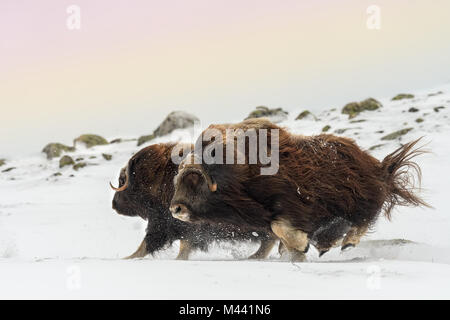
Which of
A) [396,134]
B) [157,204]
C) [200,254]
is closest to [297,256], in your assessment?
[157,204]

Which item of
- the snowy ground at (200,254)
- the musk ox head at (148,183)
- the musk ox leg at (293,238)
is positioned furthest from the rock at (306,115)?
the musk ox leg at (293,238)

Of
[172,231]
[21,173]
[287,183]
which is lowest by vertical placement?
[21,173]

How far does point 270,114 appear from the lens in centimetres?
1487

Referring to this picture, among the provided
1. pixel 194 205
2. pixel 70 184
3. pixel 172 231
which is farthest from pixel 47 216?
pixel 194 205

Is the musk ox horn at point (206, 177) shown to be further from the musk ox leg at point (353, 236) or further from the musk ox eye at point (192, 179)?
the musk ox leg at point (353, 236)

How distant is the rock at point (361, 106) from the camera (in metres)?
13.6

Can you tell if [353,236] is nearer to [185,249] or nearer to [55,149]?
[185,249]

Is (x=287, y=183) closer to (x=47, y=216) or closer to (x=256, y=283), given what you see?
(x=256, y=283)

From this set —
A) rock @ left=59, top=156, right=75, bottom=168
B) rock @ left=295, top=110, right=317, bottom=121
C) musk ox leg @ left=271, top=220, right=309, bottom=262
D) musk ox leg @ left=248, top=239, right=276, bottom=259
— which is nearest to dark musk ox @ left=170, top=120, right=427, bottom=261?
musk ox leg @ left=271, top=220, right=309, bottom=262

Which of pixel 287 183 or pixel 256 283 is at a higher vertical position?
pixel 287 183

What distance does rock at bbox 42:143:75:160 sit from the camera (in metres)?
15.1

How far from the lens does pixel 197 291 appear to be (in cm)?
237

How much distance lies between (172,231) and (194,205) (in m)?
0.93
